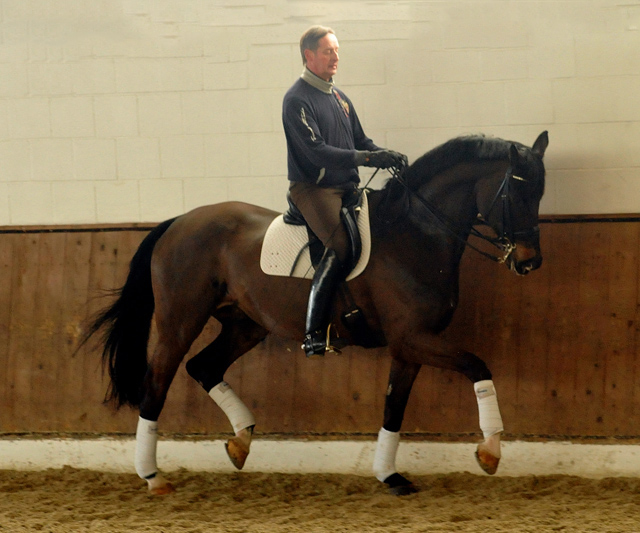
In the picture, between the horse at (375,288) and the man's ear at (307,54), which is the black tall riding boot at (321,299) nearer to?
the horse at (375,288)

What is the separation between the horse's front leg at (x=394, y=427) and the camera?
147 inches

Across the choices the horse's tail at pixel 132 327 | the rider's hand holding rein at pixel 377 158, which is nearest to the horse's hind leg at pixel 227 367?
the horse's tail at pixel 132 327

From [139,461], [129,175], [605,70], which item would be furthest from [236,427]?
[605,70]

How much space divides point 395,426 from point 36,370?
234 centimetres

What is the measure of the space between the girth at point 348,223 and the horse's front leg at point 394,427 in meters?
0.67

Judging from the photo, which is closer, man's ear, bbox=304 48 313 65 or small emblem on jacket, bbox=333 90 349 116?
man's ear, bbox=304 48 313 65

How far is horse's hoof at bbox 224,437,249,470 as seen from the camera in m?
3.88

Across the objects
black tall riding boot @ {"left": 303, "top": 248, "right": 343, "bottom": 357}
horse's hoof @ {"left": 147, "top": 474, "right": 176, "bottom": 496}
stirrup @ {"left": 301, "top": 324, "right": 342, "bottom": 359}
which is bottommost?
horse's hoof @ {"left": 147, "top": 474, "right": 176, "bottom": 496}

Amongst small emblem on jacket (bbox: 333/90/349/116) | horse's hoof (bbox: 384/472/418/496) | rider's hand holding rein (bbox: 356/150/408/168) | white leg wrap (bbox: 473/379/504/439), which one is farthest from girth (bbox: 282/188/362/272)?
horse's hoof (bbox: 384/472/418/496)

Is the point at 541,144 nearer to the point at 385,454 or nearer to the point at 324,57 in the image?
the point at 324,57

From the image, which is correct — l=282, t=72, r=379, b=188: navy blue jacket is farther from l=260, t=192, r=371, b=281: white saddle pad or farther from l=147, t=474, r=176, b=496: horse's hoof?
l=147, t=474, r=176, b=496: horse's hoof

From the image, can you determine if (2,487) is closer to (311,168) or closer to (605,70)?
(311,168)

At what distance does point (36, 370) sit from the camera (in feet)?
14.8

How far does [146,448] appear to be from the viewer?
3.86m
